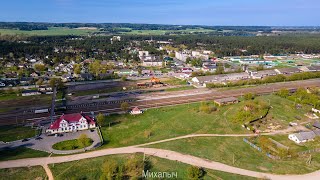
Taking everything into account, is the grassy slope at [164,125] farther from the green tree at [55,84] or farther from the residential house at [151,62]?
the residential house at [151,62]

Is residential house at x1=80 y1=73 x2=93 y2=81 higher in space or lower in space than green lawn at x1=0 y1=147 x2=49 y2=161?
higher

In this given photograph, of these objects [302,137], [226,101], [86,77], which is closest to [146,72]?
[86,77]

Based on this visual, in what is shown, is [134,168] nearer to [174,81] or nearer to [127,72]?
[174,81]

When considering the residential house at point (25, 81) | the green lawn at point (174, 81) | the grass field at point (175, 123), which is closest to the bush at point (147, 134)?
the grass field at point (175, 123)

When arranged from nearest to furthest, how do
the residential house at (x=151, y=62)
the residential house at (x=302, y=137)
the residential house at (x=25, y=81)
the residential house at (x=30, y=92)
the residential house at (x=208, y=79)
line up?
the residential house at (x=302, y=137) → the residential house at (x=30, y=92) → the residential house at (x=208, y=79) → the residential house at (x=25, y=81) → the residential house at (x=151, y=62)

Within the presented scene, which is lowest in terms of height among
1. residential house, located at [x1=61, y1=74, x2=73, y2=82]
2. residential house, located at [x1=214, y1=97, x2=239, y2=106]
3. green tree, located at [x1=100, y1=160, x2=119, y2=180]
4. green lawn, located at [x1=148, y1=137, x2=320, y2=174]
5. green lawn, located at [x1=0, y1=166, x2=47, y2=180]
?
green lawn, located at [x1=0, y1=166, x2=47, y2=180]

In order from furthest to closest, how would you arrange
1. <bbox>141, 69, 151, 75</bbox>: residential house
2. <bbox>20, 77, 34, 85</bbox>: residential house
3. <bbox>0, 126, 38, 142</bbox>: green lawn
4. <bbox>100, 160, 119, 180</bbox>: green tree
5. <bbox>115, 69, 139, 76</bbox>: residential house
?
<bbox>141, 69, 151, 75</bbox>: residential house < <bbox>115, 69, 139, 76</bbox>: residential house < <bbox>20, 77, 34, 85</bbox>: residential house < <bbox>0, 126, 38, 142</bbox>: green lawn < <bbox>100, 160, 119, 180</bbox>: green tree

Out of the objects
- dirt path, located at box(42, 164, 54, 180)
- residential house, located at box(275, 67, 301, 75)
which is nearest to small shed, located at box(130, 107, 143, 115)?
dirt path, located at box(42, 164, 54, 180)

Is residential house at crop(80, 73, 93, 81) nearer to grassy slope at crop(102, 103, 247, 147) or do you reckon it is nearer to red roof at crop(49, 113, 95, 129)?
grassy slope at crop(102, 103, 247, 147)
